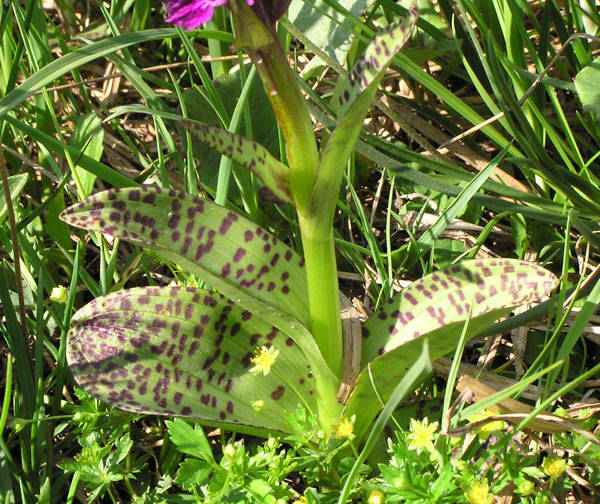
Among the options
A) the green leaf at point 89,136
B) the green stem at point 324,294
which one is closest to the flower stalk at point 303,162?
the green stem at point 324,294

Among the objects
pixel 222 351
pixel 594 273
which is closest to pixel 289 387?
pixel 222 351

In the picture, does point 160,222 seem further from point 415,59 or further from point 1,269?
point 415,59

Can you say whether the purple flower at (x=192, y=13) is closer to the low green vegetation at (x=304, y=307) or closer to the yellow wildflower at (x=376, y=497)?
the low green vegetation at (x=304, y=307)

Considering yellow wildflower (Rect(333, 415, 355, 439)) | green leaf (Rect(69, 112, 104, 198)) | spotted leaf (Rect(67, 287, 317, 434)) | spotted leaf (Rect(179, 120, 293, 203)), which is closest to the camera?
spotted leaf (Rect(179, 120, 293, 203))

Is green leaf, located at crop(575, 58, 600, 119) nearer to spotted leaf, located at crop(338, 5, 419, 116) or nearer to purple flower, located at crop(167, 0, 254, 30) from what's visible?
spotted leaf, located at crop(338, 5, 419, 116)

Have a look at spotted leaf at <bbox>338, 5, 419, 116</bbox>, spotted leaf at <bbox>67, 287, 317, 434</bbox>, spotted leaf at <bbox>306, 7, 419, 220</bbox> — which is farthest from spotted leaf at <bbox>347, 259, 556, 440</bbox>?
spotted leaf at <bbox>338, 5, 419, 116</bbox>

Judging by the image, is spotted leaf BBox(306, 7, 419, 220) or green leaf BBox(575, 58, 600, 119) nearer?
spotted leaf BBox(306, 7, 419, 220)

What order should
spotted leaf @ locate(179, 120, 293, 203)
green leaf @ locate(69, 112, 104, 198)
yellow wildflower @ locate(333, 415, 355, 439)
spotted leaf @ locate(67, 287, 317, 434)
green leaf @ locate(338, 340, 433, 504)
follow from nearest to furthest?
green leaf @ locate(338, 340, 433, 504), spotted leaf @ locate(179, 120, 293, 203), yellow wildflower @ locate(333, 415, 355, 439), spotted leaf @ locate(67, 287, 317, 434), green leaf @ locate(69, 112, 104, 198)
